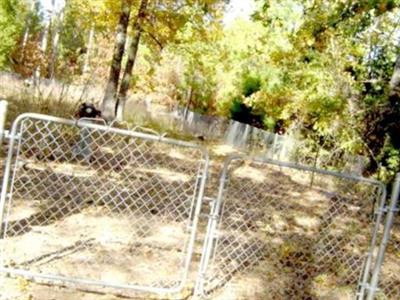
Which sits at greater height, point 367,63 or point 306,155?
point 367,63

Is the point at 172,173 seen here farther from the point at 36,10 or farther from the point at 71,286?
the point at 36,10

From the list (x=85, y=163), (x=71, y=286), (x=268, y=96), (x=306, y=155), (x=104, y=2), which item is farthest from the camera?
(x=268, y=96)

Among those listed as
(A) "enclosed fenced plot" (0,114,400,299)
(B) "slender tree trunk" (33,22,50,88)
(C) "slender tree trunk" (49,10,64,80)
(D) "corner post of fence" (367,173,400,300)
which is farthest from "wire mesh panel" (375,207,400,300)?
(C) "slender tree trunk" (49,10,64,80)

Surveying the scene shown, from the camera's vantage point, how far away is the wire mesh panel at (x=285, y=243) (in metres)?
4.93

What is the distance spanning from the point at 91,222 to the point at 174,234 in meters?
1.06

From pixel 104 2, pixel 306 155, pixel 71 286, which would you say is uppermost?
pixel 104 2

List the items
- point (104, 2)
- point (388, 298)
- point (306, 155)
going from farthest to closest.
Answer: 1. point (104, 2)
2. point (306, 155)
3. point (388, 298)

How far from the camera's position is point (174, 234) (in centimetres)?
645

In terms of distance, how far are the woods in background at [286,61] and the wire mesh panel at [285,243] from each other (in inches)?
→ 52.2

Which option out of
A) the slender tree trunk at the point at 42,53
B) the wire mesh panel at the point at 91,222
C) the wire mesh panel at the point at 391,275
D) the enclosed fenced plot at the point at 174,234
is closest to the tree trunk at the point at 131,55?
the slender tree trunk at the point at 42,53

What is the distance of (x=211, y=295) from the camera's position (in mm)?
4789

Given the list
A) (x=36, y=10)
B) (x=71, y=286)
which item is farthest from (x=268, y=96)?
(x=36, y=10)

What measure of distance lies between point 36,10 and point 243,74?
50.3m

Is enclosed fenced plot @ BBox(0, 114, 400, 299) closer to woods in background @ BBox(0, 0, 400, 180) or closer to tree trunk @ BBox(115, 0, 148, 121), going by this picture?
woods in background @ BBox(0, 0, 400, 180)
